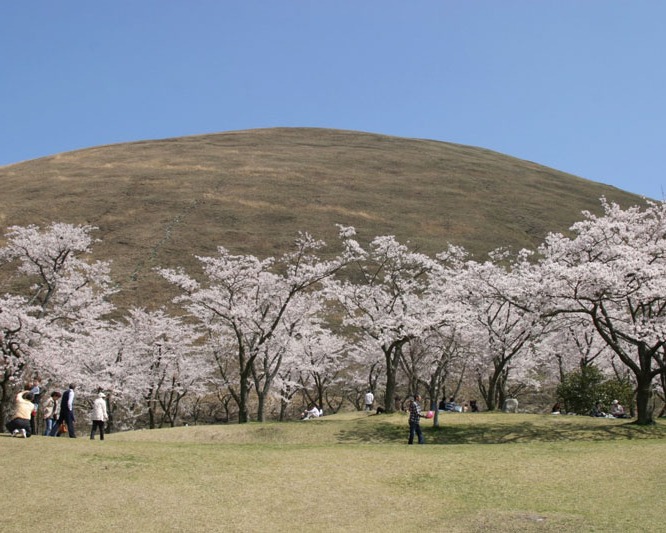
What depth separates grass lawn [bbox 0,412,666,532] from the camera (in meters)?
11.4

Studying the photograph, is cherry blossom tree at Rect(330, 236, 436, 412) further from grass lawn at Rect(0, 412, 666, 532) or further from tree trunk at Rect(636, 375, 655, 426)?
grass lawn at Rect(0, 412, 666, 532)

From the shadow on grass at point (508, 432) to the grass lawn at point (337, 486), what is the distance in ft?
2.66

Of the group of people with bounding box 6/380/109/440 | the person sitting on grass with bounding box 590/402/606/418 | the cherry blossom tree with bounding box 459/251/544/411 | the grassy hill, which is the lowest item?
the person sitting on grass with bounding box 590/402/606/418

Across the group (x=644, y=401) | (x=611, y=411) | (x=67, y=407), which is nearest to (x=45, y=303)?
(x=67, y=407)

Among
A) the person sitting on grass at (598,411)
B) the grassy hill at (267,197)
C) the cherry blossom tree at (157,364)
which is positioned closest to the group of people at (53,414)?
the cherry blossom tree at (157,364)

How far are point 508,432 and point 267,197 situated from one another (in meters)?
81.8

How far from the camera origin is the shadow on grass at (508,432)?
22391mm

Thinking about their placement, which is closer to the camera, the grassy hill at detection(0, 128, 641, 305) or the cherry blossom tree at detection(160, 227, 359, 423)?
the cherry blossom tree at detection(160, 227, 359, 423)

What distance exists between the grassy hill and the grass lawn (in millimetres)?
51662

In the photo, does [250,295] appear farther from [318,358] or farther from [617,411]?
[617,411]

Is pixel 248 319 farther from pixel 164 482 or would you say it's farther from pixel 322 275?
pixel 164 482

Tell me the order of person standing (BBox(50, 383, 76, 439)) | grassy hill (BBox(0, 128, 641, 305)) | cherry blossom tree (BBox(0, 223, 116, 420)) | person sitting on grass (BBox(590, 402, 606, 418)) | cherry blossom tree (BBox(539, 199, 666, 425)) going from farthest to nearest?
grassy hill (BBox(0, 128, 641, 305)) < person sitting on grass (BBox(590, 402, 606, 418)) < cherry blossom tree (BBox(0, 223, 116, 420)) < cherry blossom tree (BBox(539, 199, 666, 425)) < person standing (BBox(50, 383, 76, 439))

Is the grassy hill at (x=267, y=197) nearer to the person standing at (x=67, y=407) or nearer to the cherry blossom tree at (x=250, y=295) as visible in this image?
the cherry blossom tree at (x=250, y=295)

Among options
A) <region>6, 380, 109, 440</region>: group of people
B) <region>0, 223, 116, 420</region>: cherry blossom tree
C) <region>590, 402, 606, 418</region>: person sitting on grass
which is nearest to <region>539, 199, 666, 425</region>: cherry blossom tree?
<region>590, 402, 606, 418</region>: person sitting on grass
